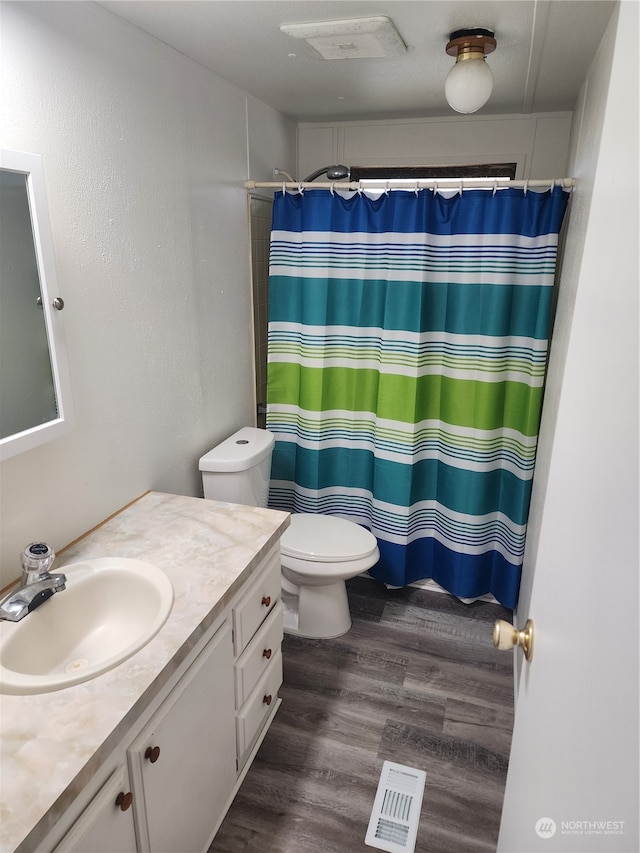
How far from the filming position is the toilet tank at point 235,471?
2119 mm

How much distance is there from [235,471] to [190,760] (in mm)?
1002

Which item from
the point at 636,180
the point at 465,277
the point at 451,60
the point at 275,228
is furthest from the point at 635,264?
the point at 275,228

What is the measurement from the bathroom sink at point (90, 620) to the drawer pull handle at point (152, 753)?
204 mm

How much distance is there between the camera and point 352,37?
163 centimetres

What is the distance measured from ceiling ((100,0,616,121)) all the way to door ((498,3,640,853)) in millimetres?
989

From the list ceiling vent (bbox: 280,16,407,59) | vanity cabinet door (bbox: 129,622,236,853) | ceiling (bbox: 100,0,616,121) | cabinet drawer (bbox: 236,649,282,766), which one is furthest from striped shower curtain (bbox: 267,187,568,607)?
vanity cabinet door (bbox: 129,622,236,853)

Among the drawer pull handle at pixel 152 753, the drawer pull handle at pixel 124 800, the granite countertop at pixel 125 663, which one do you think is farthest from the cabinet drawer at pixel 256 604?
the drawer pull handle at pixel 124 800

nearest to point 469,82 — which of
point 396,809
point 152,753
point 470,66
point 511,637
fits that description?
point 470,66

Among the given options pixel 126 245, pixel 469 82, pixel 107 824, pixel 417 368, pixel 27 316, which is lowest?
pixel 107 824

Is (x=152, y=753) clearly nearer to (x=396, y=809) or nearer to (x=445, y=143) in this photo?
(x=396, y=809)

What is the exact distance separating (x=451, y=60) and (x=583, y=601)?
6.13ft

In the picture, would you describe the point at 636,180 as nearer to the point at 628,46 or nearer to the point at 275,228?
the point at 628,46

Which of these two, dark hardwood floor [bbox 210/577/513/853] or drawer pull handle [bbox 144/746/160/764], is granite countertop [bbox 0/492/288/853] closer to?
drawer pull handle [bbox 144/746/160/764]

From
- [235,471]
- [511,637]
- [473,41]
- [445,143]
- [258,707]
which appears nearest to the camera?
[511,637]
